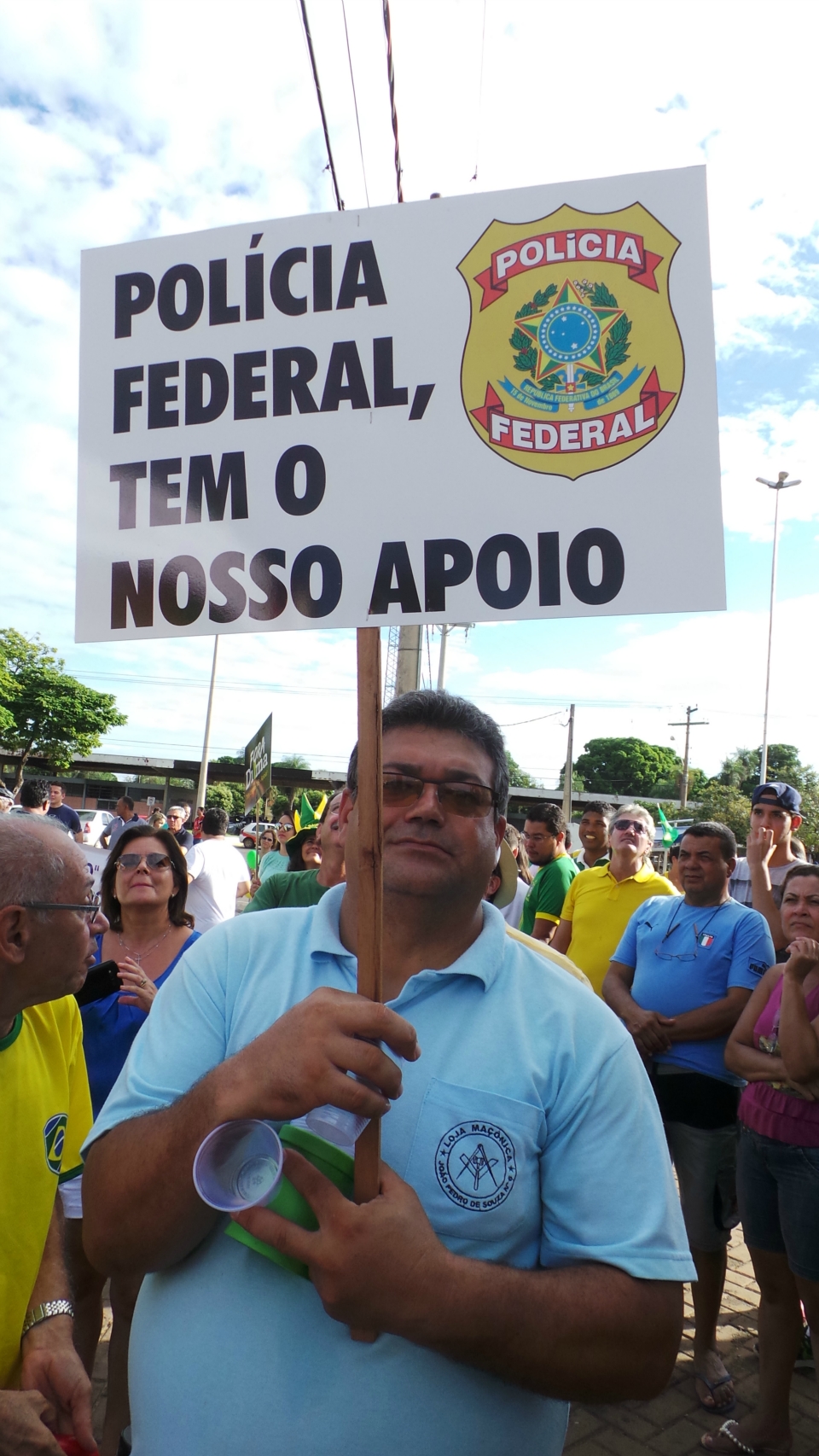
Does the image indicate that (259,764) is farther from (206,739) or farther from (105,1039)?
(206,739)

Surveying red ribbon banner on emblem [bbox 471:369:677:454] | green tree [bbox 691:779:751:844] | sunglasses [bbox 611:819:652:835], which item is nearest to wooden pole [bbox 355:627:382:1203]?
red ribbon banner on emblem [bbox 471:369:677:454]

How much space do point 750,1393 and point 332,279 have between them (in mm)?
4039

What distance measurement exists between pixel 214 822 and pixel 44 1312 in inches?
241

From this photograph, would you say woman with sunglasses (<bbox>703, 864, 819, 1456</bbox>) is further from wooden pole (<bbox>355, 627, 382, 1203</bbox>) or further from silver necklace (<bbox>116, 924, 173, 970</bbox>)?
wooden pole (<bbox>355, 627, 382, 1203</bbox>)

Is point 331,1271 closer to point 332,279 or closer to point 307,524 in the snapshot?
point 307,524

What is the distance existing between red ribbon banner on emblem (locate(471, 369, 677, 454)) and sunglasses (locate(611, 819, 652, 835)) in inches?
154

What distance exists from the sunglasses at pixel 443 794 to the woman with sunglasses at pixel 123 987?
138cm

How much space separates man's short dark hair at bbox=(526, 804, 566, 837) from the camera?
627 centimetres

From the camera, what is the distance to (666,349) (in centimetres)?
163

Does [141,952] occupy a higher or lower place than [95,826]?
higher

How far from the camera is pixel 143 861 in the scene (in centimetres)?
381

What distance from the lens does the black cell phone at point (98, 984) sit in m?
3.12

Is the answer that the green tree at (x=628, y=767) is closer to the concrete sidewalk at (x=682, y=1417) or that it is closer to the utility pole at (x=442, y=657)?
the utility pole at (x=442, y=657)

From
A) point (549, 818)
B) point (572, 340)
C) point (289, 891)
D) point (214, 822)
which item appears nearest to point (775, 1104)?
point (289, 891)
